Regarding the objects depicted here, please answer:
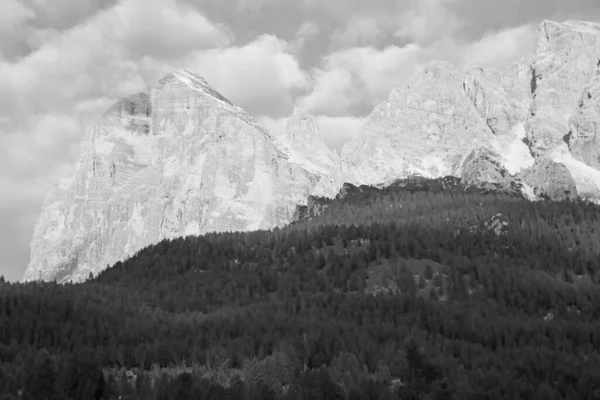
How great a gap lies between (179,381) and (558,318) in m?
82.8

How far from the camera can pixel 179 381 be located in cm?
10688

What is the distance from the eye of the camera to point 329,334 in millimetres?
141250

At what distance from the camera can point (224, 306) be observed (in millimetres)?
178000

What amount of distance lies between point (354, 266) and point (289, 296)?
22.6m

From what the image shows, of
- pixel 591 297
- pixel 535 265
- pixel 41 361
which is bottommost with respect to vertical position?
pixel 41 361

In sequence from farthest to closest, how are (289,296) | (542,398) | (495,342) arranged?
(289,296)
(495,342)
(542,398)

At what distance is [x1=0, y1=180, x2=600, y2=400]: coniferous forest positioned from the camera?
351 feet

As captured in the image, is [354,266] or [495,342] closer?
[495,342]


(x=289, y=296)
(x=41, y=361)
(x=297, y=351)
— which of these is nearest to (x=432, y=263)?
(x=289, y=296)

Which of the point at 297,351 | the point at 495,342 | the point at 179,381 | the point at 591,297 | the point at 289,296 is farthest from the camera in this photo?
the point at 289,296

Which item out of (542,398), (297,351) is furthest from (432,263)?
(542,398)

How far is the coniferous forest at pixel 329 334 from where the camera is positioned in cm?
10712

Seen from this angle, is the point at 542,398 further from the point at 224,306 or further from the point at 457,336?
the point at 224,306

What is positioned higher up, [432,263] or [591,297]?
[432,263]
